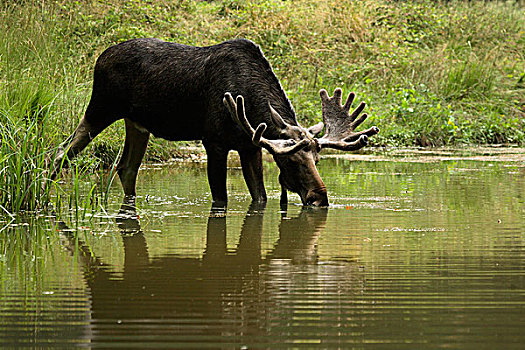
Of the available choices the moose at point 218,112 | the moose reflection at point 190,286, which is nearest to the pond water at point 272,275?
the moose reflection at point 190,286

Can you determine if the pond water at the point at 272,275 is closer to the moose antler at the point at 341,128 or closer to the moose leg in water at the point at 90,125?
the moose antler at the point at 341,128

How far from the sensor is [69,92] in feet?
38.4

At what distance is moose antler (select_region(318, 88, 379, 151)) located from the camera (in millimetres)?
8469

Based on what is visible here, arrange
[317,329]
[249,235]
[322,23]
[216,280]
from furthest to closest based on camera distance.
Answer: [322,23] < [249,235] < [216,280] < [317,329]

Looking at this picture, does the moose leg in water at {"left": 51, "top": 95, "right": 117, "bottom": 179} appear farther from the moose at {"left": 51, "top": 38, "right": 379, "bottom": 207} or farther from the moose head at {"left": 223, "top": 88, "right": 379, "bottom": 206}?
the moose head at {"left": 223, "top": 88, "right": 379, "bottom": 206}

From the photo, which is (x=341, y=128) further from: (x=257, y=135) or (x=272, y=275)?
(x=272, y=275)

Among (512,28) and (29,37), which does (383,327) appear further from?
(512,28)

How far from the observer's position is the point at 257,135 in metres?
7.98

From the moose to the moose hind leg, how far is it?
0.4 inches

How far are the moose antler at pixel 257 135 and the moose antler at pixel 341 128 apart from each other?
42 cm

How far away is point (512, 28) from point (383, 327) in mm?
21294

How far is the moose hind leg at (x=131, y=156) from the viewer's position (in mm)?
9477

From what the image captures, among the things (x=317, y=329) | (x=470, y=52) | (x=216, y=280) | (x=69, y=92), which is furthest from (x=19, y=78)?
(x=470, y=52)

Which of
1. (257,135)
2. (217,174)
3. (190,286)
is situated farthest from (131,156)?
(190,286)
